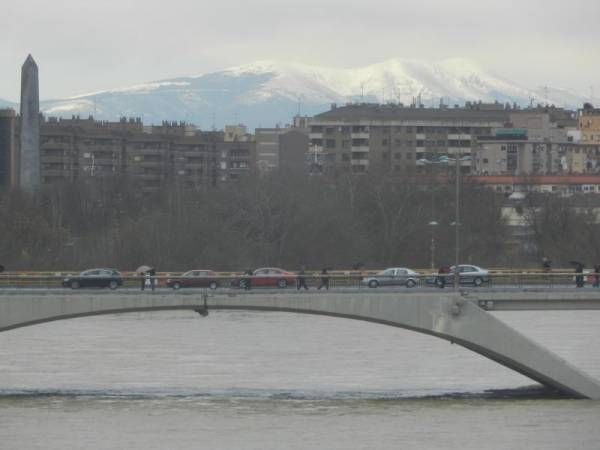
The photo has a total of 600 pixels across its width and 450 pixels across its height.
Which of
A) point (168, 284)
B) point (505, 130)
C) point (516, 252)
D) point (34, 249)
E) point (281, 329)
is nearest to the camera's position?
point (168, 284)

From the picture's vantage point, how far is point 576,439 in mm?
47562

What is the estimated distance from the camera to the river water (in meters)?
47.9

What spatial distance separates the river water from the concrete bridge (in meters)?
0.86

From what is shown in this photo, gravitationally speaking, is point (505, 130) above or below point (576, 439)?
above

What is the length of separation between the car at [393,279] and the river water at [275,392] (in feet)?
6.94

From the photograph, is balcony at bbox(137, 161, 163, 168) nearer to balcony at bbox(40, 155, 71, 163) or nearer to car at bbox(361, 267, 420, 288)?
balcony at bbox(40, 155, 71, 163)

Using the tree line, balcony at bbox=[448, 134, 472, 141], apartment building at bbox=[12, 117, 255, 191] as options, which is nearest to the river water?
the tree line

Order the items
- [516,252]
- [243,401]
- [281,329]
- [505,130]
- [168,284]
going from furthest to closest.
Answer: [505,130]
[516,252]
[281,329]
[168,284]
[243,401]

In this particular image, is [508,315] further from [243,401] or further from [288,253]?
[243,401]

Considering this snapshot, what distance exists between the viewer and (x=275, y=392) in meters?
56.2

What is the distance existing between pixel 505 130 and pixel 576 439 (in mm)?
132751

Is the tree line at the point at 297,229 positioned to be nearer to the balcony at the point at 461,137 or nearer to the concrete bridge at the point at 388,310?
the concrete bridge at the point at 388,310

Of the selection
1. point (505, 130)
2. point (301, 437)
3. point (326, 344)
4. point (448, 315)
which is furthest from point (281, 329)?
point (505, 130)

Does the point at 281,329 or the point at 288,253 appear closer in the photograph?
the point at 281,329
